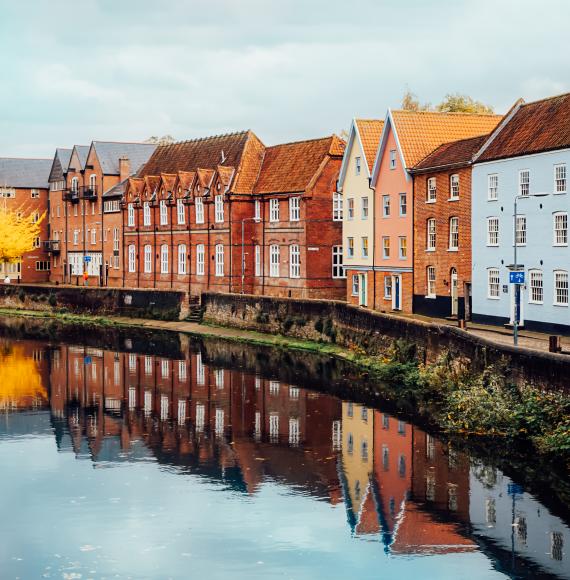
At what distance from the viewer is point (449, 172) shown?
52781mm

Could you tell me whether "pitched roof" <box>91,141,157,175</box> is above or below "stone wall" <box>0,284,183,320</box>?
above

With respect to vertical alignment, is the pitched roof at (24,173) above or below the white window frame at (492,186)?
above

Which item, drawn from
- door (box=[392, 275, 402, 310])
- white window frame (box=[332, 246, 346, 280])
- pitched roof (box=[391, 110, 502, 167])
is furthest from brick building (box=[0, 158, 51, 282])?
pitched roof (box=[391, 110, 502, 167])

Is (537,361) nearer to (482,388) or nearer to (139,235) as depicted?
(482,388)

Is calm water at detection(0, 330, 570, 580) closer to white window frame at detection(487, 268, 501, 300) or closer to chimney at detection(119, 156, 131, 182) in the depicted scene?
white window frame at detection(487, 268, 501, 300)

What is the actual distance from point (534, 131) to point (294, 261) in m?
25.5

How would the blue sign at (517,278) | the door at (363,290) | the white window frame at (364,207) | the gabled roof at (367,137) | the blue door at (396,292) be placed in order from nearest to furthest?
the blue sign at (517,278), the blue door at (396,292), the gabled roof at (367,137), the door at (363,290), the white window frame at (364,207)

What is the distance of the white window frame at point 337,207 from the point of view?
223 feet

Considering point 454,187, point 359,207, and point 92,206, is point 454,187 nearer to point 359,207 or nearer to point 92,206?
point 359,207

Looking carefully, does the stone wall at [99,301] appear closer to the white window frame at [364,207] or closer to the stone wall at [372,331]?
the stone wall at [372,331]

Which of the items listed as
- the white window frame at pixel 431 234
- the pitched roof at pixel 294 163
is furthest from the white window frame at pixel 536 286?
Answer: the pitched roof at pixel 294 163

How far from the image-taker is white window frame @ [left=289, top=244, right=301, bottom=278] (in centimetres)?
6812

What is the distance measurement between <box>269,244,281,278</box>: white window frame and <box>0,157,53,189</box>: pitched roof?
50.6m

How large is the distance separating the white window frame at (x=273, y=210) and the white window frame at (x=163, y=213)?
507 inches
